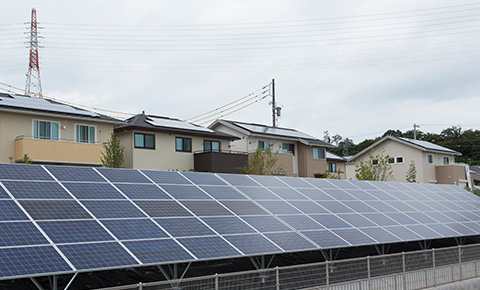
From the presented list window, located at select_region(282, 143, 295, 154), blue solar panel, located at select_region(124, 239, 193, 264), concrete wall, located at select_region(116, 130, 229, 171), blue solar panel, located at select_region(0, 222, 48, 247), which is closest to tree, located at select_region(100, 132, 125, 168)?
concrete wall, located at select_region(116, 130, 229, 171)

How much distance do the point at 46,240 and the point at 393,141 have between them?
64291 millimetres

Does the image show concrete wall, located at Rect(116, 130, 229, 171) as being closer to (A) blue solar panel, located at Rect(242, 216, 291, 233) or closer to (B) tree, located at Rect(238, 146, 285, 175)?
(B) tree, located at Rect(238, 146, 285, 175)

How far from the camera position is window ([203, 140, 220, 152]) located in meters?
45.9

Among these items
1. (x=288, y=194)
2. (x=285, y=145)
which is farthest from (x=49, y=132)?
(x=285, y=145)

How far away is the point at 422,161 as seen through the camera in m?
67.3

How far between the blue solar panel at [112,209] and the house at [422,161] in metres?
57.9

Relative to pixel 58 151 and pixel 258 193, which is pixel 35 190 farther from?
pixel 58 151

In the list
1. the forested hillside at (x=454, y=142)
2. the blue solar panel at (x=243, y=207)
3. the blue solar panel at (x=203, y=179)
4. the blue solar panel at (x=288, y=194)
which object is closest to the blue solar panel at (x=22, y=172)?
the blue solar panel at (x=203, y=179)

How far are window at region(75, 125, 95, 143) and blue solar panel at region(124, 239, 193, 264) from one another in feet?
83.1

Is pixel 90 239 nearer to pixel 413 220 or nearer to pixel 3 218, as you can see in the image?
pixel 3 218

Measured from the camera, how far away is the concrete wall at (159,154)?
40969 mm

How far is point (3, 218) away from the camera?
12445mm

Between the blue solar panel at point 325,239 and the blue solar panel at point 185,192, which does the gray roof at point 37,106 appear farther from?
the blue solar panel at point 325,239

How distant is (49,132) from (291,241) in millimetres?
24326
